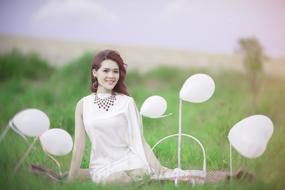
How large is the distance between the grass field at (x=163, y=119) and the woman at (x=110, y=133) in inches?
2.7

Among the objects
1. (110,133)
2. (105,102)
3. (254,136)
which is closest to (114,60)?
(105,102)

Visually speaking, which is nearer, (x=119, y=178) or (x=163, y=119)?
(x=119, y=178)

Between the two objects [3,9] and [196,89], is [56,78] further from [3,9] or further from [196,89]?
[196,89]

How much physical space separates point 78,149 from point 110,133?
0.17 meters

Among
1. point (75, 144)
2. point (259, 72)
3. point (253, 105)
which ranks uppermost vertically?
point (259, 72)

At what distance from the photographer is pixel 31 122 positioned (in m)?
1.93

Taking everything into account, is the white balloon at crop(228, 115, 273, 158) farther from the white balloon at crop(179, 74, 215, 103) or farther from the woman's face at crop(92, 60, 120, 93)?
the woman's face at crop(92, 60, 120, 93)

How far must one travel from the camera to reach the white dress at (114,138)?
2027mm

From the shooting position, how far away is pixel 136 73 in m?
2.86

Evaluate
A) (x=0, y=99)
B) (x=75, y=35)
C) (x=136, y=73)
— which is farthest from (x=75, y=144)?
(x=136, y=73)

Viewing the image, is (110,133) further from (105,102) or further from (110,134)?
(105,102)

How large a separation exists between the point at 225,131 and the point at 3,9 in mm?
1301

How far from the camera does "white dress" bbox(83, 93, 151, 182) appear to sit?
2.03 m

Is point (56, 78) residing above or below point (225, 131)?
above
